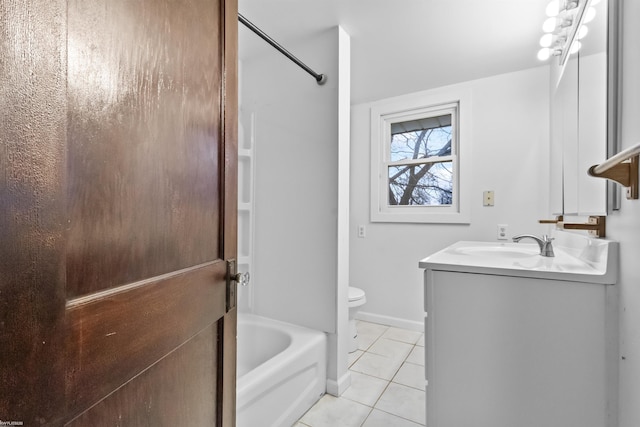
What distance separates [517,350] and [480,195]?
1.57 metres

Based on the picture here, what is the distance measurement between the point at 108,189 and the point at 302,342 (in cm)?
137

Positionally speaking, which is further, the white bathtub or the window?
the window

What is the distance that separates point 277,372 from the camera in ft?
4.53

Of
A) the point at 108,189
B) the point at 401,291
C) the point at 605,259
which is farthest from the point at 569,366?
the point at 401,291

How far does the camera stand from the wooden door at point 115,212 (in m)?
0.35

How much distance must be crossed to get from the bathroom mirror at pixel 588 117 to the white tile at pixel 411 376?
1242 mm

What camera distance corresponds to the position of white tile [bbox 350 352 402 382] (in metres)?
1.94

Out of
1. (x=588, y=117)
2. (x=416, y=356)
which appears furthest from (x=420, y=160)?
(x=416, y=356)

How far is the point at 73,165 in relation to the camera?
16.7 inches

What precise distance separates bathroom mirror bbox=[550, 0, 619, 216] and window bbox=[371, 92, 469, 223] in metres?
0.72

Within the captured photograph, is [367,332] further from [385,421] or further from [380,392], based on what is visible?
[385,421]

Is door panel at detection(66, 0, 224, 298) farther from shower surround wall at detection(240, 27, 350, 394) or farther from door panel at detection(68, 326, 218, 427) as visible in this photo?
shower surround wall at detection(240, 27, 350, 394)

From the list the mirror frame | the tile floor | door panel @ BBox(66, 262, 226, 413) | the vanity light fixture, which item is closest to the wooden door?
door panel @ BBox(66, 262, 226, 413)

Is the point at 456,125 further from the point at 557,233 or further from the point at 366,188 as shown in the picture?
the point at 557,233
